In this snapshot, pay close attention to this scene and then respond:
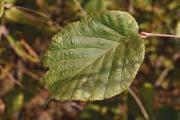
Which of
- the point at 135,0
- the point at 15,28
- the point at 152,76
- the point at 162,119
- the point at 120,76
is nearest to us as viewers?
the point at 120,76

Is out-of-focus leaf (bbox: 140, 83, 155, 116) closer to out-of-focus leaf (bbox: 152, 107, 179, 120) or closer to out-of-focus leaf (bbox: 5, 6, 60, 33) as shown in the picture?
out-of-focus leaf (bbox: 152, 107, 179, 120)

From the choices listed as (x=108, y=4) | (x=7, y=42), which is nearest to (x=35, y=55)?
(x=7, y=42)

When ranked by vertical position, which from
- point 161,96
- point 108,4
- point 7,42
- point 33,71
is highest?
point 108,4

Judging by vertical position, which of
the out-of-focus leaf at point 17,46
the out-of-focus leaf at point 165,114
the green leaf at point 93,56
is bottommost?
the out-of-focus leaf at point 165,114

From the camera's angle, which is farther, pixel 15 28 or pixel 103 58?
pixel 15 28

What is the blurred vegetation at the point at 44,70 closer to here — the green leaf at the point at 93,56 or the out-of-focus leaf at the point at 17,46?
the out-of-focus leaf at the point at 17,46

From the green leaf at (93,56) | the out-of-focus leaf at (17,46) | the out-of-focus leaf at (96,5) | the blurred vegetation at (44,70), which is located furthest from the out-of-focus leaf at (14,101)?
the green leaf at (93,56)

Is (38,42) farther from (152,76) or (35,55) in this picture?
(152,76)

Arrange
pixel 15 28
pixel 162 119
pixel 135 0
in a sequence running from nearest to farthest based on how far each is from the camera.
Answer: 1. pixel 162 119
2. pixel 15 28
3. pixel 135 0
